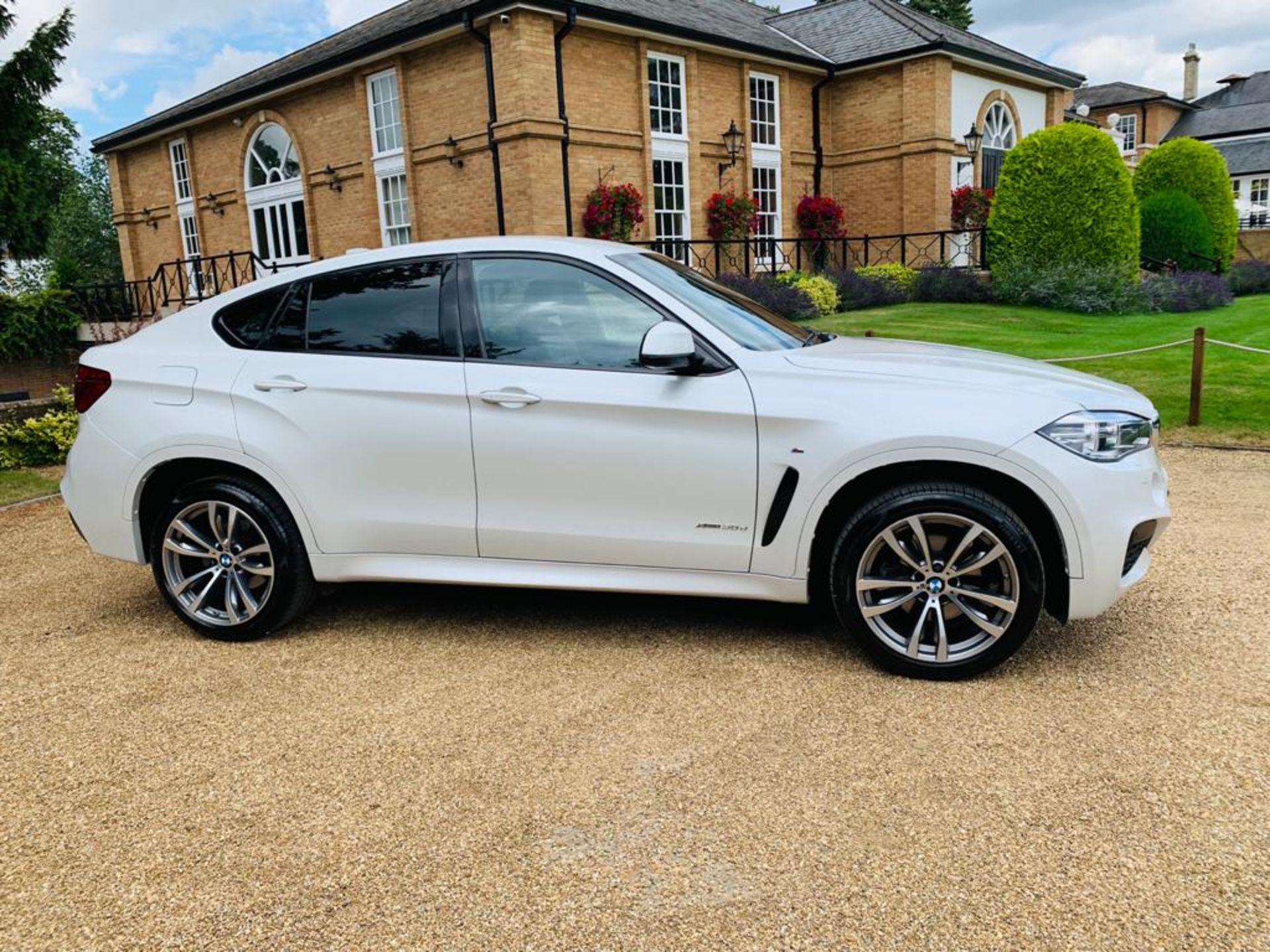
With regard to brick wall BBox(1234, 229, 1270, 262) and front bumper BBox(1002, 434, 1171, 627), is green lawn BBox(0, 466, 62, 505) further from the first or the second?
brick wall BBox(1234, 229, 1270, 262)

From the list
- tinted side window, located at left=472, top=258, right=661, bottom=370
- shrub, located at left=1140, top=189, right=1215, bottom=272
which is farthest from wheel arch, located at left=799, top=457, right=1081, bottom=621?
shrub, located at left=1140, top=189, right=1215, bottom=272

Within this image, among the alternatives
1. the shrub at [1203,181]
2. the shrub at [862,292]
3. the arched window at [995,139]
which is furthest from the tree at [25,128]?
the shrub at [1203,181]

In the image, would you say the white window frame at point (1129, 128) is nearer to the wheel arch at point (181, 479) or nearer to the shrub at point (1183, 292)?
the shrub at point (1183, 292)

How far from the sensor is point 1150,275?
2172cm

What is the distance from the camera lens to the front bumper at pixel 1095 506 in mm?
3668

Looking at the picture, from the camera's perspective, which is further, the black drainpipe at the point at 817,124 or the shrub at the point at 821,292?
the black drainpipe at the point at 817,124

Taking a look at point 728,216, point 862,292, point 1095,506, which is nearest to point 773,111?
point 728,216

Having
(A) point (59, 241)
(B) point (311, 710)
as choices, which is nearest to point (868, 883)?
(B) point (311, 710)

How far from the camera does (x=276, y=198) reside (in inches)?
1003

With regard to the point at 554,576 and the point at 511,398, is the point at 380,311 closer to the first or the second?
the point at 511,398

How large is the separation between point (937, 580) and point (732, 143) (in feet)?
66.2

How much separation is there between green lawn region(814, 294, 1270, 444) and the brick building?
6057mm

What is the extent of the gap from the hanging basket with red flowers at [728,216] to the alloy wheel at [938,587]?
19.3 m

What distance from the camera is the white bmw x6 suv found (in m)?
3.77
